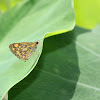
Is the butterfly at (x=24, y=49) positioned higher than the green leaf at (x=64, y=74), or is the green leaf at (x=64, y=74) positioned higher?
the butterfly at (x=24, y=49)

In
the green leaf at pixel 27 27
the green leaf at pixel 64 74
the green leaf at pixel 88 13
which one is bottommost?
the green leaf at pixel 88 13

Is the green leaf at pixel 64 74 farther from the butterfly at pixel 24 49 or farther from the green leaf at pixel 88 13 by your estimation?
the green leaf at pixel 88 13

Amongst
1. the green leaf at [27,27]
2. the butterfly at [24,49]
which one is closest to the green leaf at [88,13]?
the green leaf at [27,27]

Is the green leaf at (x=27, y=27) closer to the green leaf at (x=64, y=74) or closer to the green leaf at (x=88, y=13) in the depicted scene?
the green leaf at (x=64, y=74)

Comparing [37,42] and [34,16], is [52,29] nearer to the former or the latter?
[37,42]

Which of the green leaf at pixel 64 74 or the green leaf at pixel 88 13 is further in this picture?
the green leaf at pixel 88 13

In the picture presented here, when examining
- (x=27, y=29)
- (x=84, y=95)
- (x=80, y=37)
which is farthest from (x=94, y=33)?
(x=84, y=95)
